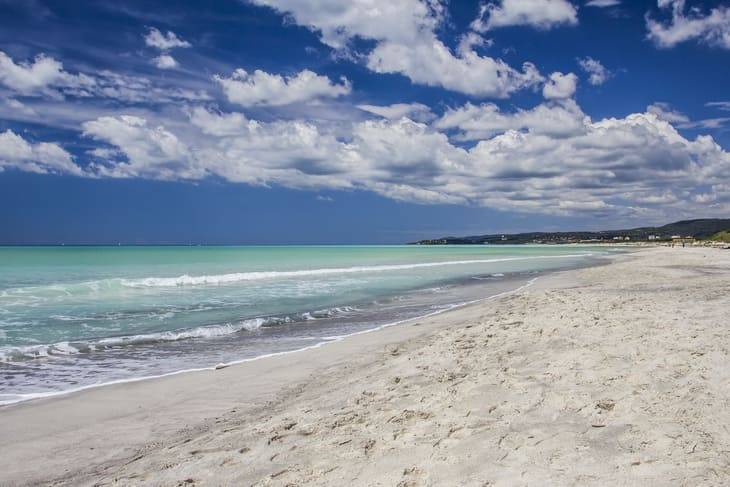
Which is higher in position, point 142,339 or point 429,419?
point 429,419

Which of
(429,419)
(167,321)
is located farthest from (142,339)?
(429,419)

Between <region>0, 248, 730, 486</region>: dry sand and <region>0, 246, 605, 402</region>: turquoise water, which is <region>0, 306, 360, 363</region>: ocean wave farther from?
<region>0, 248, 730, 486</region>: dry sand

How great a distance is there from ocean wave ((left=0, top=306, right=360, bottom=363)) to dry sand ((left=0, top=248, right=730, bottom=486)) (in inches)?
170

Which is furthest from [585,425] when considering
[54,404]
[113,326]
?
[113,326]

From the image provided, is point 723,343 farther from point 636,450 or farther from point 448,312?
point 448,312

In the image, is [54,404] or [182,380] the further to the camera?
[182,380]

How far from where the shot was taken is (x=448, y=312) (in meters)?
16.8

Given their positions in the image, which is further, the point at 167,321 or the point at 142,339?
the point at 167,321

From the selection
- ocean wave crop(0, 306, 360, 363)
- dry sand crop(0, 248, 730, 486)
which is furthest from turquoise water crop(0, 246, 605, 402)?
dry sand crop(0, 248, 730, 486)

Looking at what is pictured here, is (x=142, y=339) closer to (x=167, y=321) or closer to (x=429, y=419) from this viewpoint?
(x=167, y=321)

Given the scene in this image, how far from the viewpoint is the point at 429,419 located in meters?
5.46

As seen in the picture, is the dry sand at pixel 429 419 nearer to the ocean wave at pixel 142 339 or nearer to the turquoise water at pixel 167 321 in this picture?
the turquoise water at pixel 167 321

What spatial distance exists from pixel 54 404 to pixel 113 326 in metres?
8.37

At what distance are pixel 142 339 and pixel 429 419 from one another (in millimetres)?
10334
